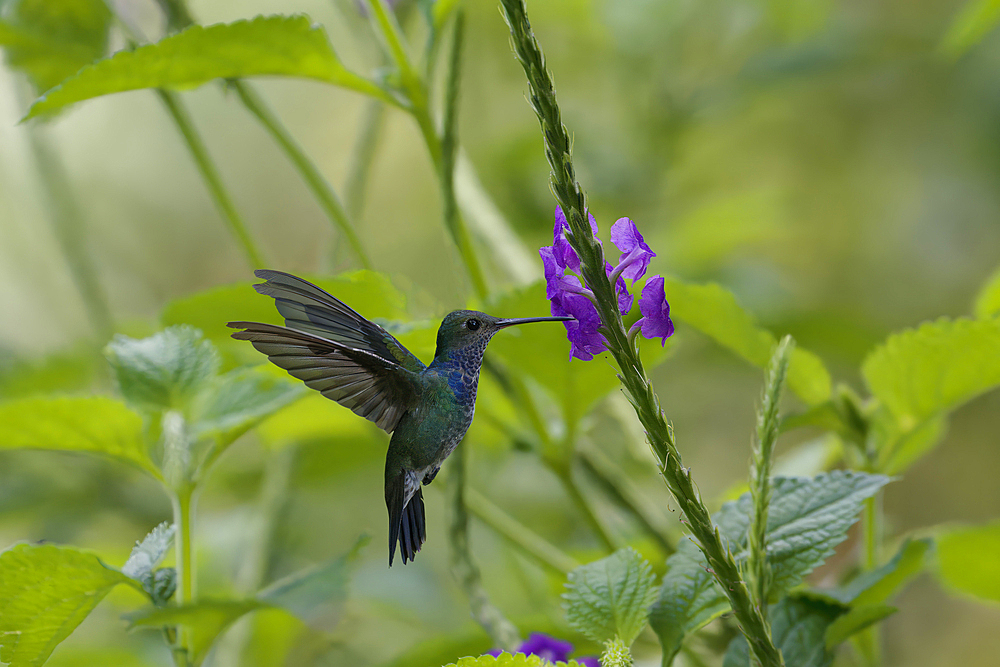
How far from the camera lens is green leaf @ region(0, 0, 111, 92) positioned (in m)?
0.64

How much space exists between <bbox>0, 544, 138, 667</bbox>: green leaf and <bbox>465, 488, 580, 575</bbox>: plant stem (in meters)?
0.29

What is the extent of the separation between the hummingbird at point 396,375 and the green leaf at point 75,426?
22 cm

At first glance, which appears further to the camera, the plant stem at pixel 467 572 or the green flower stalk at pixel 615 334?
the plant stem at pixel 467 572

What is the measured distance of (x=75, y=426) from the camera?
19.4 inches

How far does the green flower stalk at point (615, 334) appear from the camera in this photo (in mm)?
287

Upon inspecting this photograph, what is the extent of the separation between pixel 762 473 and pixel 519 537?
13.3 inches

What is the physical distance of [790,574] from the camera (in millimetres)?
419

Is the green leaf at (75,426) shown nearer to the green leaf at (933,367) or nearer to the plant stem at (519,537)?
the plant stem at (519,537)

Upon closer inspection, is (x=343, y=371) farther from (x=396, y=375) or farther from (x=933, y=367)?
(x=933, y=367)

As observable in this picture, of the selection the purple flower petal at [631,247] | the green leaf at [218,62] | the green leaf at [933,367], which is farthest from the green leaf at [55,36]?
the green leaf at [933,367]

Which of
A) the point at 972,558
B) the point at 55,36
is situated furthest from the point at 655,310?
the point at 55,36

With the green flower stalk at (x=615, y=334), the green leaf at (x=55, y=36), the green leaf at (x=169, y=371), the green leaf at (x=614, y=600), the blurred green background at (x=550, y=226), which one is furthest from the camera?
the blurred green background at (x=550, y=226)

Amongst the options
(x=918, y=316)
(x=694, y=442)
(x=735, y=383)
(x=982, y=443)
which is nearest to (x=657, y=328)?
(x=735, y=383)

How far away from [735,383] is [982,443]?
666 millimetres
